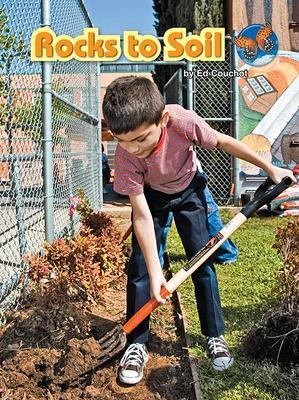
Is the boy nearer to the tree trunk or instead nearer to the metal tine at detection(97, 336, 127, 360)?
the metal tine at detection(97, 336, 127, 360)

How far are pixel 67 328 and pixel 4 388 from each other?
1.92 feet

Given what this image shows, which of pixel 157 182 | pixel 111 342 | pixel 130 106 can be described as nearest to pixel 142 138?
pixel 130 106

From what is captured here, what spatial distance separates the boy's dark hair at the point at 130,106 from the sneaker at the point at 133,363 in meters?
1.26

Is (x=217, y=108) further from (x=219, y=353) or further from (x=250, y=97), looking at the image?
(x=219, y=353)

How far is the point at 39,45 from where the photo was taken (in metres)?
4.48

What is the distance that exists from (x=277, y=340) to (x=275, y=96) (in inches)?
272

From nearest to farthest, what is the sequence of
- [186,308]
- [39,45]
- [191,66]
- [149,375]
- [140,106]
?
[140,106]
[149,375]
[186,308]
[39,45]
[191,66]

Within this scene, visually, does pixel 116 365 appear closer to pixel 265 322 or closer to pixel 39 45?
pixel 265 322

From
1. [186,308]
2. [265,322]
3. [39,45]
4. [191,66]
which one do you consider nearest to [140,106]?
[265,322]

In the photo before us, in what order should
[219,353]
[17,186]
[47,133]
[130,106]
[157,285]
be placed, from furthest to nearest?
[47,133] < [17,186] < [219,353] < [157,285] < [130,106]

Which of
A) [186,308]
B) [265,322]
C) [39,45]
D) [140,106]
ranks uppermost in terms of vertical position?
[39,45]

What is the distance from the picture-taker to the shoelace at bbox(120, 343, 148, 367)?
8.78 ft

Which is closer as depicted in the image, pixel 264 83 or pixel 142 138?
pixel 142 138

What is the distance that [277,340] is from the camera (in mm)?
2576
